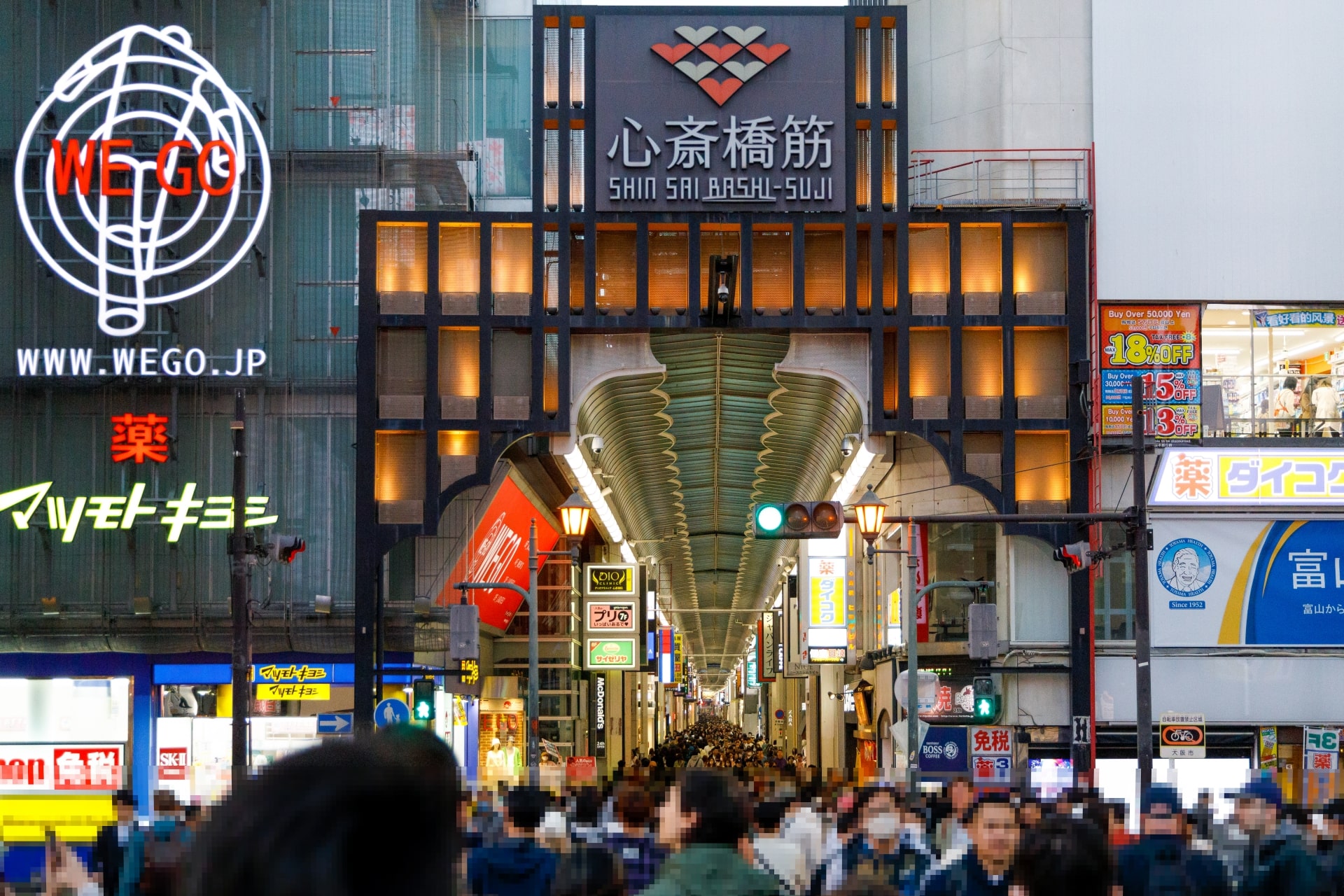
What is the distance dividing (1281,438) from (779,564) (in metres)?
33.8

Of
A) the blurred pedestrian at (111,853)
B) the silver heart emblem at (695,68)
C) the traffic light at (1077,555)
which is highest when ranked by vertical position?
the silver heart emblem at (695,68)

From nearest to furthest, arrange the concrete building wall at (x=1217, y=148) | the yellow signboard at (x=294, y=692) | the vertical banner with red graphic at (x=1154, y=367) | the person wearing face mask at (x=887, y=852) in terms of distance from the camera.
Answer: the person wearing face mask at (x=887, y=852), the vertical banner with red graphic at (x=1154, y=367), the concrete building wall at (x=1217, y=148), the yellow signboard at (x=294, y=692)

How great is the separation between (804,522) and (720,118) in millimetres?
13364

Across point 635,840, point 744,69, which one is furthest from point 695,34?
point 635,840

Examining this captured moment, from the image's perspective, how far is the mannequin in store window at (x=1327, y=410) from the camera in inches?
1227

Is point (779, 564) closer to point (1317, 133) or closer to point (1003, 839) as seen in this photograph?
point (1317, 133)

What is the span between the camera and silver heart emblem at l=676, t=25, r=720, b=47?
3091 centimetres

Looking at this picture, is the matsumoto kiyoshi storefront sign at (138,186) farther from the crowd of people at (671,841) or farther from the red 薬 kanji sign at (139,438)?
the crowd of people at (671,841)

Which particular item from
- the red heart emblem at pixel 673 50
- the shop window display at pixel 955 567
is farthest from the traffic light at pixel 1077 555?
the red heart emblem at pixel 673 50

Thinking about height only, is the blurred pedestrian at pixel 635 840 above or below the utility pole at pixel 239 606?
below

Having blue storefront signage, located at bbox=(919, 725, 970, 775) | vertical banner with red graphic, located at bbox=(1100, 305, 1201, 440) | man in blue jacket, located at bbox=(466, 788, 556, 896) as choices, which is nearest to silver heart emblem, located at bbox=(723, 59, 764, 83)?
vertical banner with red graphic, located at bbox=(1100, 305, 1201, 440)

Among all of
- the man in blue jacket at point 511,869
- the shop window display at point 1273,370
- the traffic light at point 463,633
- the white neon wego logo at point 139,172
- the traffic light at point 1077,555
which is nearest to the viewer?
the man in blue jacket at point 511,869

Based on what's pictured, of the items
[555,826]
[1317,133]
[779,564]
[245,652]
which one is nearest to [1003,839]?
[555,826]

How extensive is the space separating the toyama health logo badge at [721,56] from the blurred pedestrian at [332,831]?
2936 centimetres
